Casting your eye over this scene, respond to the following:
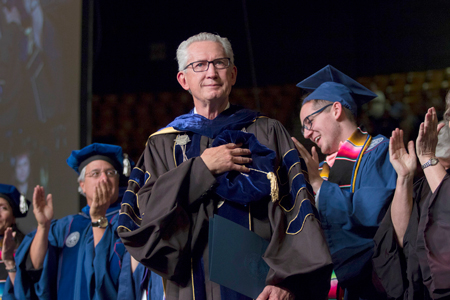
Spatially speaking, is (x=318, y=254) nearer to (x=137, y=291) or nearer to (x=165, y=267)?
(x=165, y=267)

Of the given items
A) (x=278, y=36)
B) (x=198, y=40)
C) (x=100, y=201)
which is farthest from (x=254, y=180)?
(x=278, y=36)

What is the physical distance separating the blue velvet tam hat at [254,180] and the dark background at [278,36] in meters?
2.60

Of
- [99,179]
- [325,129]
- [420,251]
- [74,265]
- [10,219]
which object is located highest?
[325,129]

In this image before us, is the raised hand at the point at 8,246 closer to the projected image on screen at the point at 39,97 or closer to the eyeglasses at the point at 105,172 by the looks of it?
the eyeglasses at the point at 105,172

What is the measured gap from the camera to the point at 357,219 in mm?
2105

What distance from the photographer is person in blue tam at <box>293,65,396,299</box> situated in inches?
81.6

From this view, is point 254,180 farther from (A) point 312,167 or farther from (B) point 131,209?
(A) point 312,167

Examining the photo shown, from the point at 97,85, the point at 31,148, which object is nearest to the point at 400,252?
the point at 31,148

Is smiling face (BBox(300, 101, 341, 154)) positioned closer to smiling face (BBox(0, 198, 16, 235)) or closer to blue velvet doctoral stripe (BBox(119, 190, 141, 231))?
Result: blue velvet doctoral stripe (BBox(119, 190, 141, 231))

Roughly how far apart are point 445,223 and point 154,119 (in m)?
4.06

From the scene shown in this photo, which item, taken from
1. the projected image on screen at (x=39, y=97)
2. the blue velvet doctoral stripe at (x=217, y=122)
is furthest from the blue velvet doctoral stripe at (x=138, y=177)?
the projected image on screen at (x=39, y=97)

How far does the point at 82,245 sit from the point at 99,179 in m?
0.44

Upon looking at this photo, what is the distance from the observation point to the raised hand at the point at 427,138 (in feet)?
6.07

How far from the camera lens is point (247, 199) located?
62.1 inches
